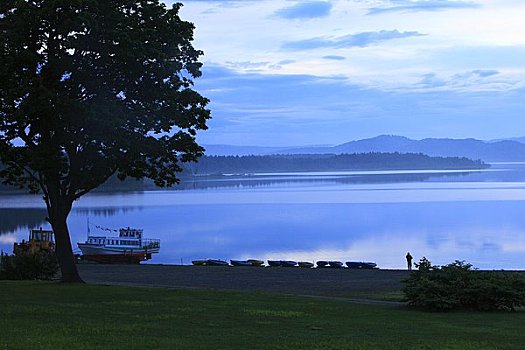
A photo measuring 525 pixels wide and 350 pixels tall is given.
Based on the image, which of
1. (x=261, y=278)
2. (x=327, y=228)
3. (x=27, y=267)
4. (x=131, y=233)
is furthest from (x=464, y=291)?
(x=327, y=228)

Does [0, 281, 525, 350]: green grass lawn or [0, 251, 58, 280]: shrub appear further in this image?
[0, 251, 58, 280]: shrub

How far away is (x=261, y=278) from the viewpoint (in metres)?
36.7

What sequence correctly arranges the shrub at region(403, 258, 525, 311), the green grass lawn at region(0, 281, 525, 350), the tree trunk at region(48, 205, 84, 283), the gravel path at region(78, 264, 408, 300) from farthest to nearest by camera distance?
the gravel path at region(78, 264, 408, 300)
the tree trunk at region(48, 205, 84, 283)
the shrub at region(403, 258, 525, 311)
the green grass lawn at region(0, 281, 525, 350)

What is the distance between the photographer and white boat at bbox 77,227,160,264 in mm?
57594

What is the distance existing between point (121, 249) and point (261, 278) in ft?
91.5

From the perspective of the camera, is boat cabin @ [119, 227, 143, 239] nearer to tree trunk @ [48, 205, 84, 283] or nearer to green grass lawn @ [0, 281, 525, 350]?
tree trunk @ [48, 205, 84, 283]

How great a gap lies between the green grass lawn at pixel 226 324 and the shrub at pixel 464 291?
58 centimetres

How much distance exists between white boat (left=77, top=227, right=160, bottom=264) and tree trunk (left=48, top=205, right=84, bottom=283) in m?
28.1

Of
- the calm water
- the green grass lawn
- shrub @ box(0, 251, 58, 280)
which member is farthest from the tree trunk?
the calm water

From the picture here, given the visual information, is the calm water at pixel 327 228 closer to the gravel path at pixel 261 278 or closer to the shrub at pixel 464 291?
the gravel path at pixel 261 278

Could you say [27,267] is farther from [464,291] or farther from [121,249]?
[121,249]

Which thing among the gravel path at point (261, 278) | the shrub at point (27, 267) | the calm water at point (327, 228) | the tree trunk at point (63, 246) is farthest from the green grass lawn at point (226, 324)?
the calm water at point (327, 228)

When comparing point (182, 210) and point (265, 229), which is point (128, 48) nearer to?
point (265, 229)

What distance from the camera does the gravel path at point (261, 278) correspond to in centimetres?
3091
